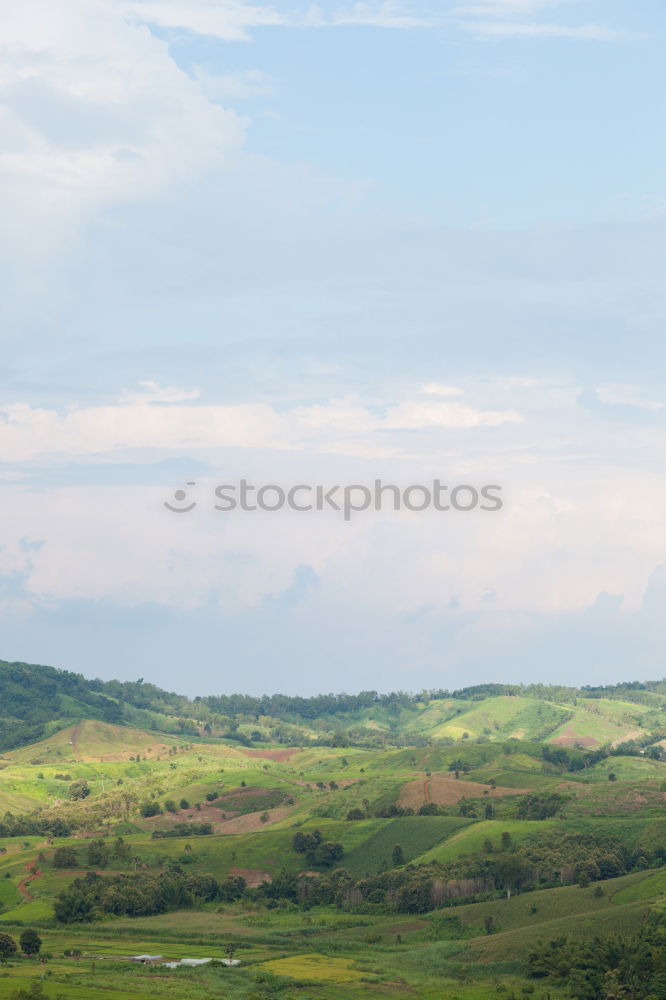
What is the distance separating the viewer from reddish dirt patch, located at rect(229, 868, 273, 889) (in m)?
192

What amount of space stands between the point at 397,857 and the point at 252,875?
27.0m

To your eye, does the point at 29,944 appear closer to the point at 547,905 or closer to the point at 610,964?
the point at 547,905

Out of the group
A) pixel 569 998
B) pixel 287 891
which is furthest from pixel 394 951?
pixel 287 891

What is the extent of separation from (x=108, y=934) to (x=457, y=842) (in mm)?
66358

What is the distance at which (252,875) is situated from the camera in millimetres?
195625

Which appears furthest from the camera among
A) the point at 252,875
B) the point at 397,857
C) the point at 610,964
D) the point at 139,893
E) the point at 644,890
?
the point at 252,875

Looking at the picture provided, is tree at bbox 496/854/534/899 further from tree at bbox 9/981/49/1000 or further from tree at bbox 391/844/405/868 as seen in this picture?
tree at bbox 9/981/49/1000

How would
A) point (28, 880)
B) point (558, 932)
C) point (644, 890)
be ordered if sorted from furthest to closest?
point (28, 880) < point (644, 890) < point (558, 932)

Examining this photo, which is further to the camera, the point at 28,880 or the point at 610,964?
the point at 28,880

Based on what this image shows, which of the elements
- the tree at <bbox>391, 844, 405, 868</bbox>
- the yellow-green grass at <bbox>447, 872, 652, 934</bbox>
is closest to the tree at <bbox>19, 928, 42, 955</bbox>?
the yellow-green grass at <bbox>447, 872, 652, 934</bbox>

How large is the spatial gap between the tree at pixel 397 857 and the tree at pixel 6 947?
3046 inches

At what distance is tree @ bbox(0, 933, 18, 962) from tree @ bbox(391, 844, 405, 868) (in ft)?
254

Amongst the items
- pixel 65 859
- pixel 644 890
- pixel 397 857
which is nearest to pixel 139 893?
pixel 65 859

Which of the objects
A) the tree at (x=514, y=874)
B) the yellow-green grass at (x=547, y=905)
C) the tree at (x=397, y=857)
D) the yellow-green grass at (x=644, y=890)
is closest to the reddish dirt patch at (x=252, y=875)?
the tree at (x=397, y=857)
